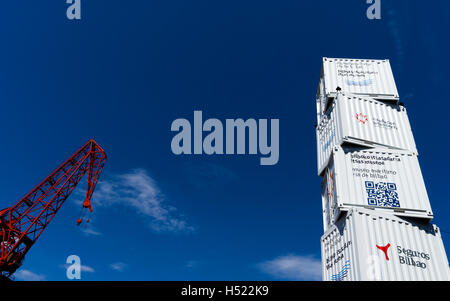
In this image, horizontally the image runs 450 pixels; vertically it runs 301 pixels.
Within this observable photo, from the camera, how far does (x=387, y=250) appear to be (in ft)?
37.1

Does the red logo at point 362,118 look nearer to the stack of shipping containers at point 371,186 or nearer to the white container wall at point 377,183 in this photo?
the stack of shipping containers at point 371,186

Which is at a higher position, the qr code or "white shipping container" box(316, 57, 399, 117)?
"white shipping container" box(316, 57, 399, 117)

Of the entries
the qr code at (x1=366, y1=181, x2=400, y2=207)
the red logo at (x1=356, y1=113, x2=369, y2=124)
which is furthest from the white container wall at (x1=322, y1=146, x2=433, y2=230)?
the red logo at (x1=356, y1=113, x2=369, y2=124)

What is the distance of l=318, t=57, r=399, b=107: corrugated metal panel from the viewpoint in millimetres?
16422

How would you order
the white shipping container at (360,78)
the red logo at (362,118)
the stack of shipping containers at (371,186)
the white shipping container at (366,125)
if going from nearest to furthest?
1. the stack of shipping containers at (371,186)
2. the white shipping container at (366,125)
3. the red logo at (362,118)
4. the white shipping container at (360,78)

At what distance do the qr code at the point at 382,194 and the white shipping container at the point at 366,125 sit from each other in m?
Result: 2.22

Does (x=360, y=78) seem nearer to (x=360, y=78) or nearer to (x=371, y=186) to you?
(x=360, y=78)

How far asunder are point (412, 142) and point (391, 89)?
140 inches

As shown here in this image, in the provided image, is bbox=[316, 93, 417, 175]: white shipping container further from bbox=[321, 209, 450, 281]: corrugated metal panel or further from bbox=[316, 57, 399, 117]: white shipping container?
bbox=[321, 209, 450, 281]: corrugated metal panel

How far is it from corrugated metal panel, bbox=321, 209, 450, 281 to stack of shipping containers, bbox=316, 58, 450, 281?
0.04 m

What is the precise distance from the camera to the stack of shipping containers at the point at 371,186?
37.1 feet

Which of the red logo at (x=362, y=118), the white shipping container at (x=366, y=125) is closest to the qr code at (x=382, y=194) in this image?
the white shipping container at (x=366, y=125)
